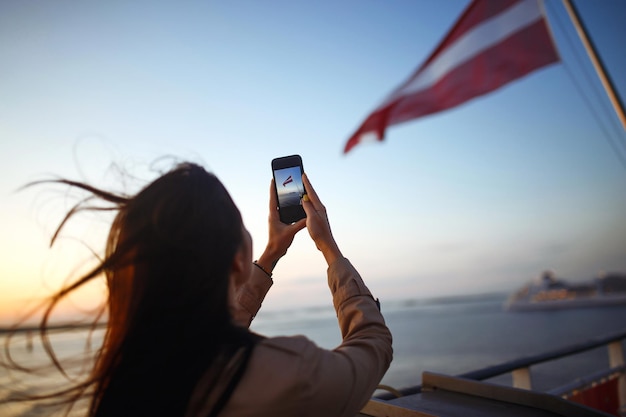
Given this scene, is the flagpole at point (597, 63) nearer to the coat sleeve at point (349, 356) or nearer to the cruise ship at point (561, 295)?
the coat sleeve at point (349, 356)

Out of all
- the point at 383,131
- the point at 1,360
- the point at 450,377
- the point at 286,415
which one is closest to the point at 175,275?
the point at 286,415

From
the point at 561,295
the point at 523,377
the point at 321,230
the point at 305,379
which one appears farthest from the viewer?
the point at 561,295

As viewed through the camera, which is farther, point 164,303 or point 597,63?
point 597,63

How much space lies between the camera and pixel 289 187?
1.44m

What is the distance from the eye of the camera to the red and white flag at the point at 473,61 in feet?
15.9

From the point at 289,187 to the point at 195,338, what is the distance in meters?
0.67

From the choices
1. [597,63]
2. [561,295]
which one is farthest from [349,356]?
[561,295]

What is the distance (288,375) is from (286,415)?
73 mm

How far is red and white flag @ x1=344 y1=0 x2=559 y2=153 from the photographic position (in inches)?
191

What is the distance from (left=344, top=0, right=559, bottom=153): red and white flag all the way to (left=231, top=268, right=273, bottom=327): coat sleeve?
14.6ft

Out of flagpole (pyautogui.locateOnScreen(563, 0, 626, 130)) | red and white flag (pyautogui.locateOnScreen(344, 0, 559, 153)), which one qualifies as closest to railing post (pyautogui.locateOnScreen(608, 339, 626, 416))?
flagpole (pyautogui.locateOnScreen(563, 0, 626, 130))

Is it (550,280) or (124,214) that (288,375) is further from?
(550,280)

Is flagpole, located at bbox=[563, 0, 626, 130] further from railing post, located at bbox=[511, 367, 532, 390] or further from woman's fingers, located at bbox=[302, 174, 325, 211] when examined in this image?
woman's fingers, located at bbox=[302, 174, 325, 211]

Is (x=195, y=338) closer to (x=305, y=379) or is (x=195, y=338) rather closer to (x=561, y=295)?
(x=305, y=379)
